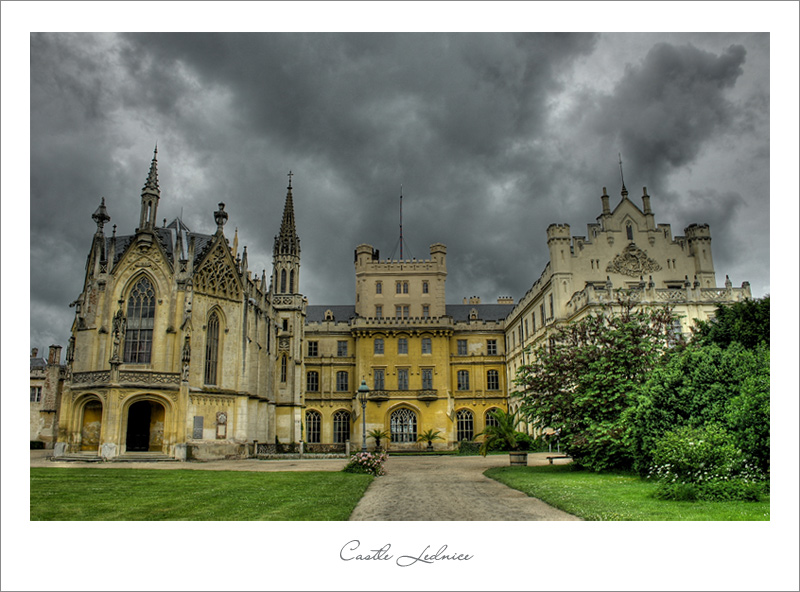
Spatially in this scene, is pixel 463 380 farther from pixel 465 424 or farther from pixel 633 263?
pixel 633 263

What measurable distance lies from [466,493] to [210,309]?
2448 centimetres

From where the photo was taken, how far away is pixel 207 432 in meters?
32.4

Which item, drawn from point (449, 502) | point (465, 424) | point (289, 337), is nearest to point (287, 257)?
point (289, 337)

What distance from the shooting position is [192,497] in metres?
13.5

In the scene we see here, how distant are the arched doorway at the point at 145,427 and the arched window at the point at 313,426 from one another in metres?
23.3

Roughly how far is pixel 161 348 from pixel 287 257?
18.5 meters

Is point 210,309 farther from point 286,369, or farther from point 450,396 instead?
point 450,396

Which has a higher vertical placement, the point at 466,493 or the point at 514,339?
the point at 514,339

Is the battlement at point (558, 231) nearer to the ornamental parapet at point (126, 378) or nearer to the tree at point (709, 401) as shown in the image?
the tree at point (709, 401)

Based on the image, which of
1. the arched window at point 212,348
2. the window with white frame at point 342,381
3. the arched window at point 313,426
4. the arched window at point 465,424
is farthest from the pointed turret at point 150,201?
the arched window at point 465,424

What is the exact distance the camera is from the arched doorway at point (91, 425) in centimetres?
3042

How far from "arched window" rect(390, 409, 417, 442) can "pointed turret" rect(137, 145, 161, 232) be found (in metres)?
28.8

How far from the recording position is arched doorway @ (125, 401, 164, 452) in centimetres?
3123
